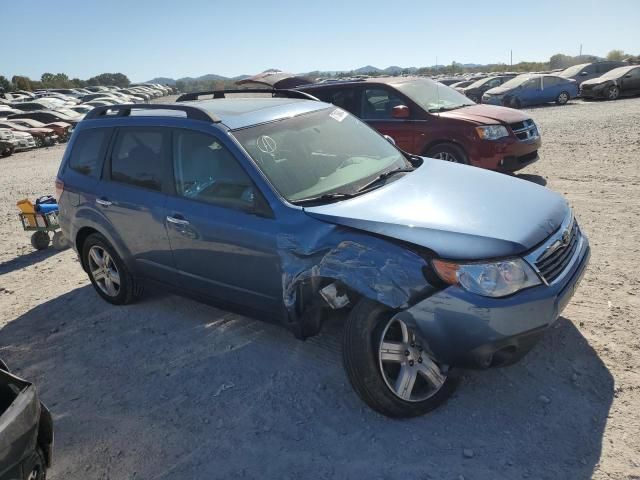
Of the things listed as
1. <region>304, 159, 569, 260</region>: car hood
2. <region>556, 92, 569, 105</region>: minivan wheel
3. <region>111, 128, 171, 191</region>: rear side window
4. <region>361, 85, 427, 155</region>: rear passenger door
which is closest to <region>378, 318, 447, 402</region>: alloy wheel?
<region>304, 159, 569, 260</region>: car hood

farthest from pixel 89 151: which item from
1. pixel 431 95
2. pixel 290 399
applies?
pixel 431 95

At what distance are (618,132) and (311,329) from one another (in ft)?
35.4

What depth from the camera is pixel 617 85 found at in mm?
20984

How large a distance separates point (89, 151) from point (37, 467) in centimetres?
317

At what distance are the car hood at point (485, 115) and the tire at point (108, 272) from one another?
16.9 ft

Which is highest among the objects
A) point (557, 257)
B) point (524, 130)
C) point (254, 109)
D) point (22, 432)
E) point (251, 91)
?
point (251, 91)

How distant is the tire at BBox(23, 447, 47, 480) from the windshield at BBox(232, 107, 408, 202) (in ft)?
6.44

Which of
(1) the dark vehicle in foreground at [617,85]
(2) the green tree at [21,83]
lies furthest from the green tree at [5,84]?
(1) the dark vehicle in foreground at [617,85]

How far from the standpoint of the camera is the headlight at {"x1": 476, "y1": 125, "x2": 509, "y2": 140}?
7.41 m

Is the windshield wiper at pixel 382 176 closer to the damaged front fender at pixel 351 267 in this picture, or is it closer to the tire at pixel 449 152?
the damaged front fender at pixel 351 267

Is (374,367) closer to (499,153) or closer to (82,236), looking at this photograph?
(82,236)

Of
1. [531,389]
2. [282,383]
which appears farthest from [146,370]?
[531,389]

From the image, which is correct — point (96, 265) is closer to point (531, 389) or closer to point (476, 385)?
point (476, 385)

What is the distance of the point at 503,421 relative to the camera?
2975 mm
